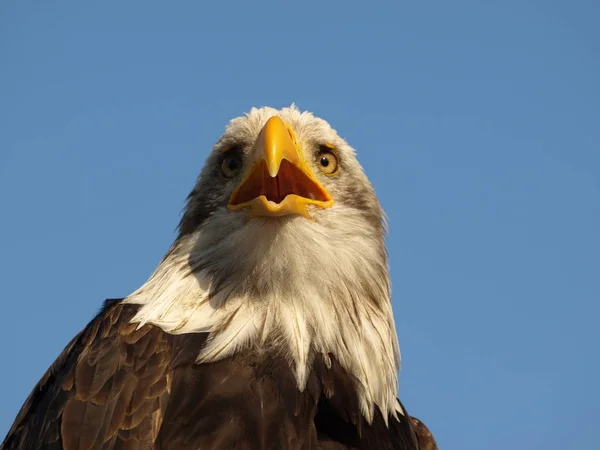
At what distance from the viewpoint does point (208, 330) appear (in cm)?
641

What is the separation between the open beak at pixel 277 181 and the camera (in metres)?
6.51

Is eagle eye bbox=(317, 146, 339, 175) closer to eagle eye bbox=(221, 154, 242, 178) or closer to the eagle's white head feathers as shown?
the eagle's white head feathers

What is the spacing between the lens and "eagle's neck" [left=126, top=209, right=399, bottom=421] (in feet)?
21.2

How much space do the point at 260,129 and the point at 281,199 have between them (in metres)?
0.74

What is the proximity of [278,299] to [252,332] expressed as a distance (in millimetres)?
354

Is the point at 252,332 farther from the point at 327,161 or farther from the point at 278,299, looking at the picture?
the point at 327,161

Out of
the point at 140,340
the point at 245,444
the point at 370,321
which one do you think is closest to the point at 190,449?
the point at 245,444

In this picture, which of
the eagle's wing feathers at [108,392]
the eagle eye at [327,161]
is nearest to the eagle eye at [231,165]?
the eagle eye at [327,161]

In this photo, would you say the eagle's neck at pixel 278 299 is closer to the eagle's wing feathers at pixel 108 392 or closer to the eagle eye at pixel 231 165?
the eagle's wing feathers at pixel 108 392

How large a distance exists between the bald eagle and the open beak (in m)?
0.01

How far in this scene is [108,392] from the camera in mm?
5852

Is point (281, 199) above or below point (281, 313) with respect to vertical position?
above

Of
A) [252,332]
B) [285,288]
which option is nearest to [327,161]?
[285,288]

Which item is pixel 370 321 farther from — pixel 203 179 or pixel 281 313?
pixel 203 179
